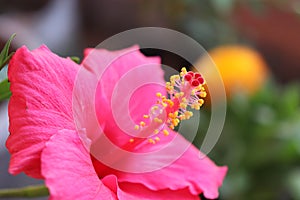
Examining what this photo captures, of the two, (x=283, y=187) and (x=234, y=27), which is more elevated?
(x=234, y=27)

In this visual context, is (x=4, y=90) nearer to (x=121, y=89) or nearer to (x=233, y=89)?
(x=121, y=89)

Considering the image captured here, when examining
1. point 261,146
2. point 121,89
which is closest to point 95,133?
point 121,89

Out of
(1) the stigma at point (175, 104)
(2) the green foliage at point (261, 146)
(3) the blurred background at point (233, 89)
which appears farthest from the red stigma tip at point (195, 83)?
(2) the green foliage at point (261, 146)

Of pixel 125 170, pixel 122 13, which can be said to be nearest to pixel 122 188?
pixel 125 170

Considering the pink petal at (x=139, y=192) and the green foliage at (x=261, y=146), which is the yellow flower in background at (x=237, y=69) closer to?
the green foliage at (x=261, y=146)

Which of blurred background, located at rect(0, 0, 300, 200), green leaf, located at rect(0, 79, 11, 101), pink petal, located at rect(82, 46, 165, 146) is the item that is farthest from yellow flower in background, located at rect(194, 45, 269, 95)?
green leaf, located at rect(0, 79, 11, 101)

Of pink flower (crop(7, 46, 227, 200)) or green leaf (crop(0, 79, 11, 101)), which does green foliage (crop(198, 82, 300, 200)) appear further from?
green leaf (crop(0, 79, 11, 101))

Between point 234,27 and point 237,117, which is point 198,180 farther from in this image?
point 234,27
